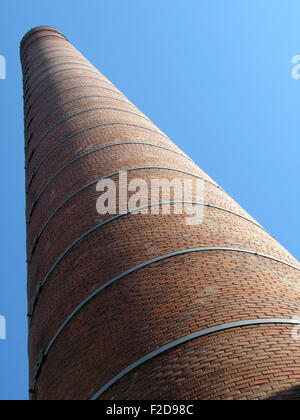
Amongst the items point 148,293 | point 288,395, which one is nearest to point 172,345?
point 148,293

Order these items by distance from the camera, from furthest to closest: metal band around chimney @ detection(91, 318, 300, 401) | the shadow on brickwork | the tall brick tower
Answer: metal band around chimney @ detection(91, 318, 300, 401) < the tall brick tower < the shadow on brickwork

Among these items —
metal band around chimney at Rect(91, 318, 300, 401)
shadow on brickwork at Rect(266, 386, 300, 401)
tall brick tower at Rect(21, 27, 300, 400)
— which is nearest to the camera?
shadow on brickwork at Rect(266, 386, 300, 401)

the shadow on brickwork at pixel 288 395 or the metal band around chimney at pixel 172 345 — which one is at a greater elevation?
the metal band around chimney at pixel 172 345

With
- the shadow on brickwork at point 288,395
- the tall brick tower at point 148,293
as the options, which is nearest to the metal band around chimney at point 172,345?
the tall brick tower at point 148,293

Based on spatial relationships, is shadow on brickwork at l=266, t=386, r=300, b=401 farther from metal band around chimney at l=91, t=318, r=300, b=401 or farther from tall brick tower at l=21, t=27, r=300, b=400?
metal band around chimney at l=91, t=318, r=300, b=401

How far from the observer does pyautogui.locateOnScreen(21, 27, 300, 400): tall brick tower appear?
17.5ft

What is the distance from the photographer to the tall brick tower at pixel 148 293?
534 cm

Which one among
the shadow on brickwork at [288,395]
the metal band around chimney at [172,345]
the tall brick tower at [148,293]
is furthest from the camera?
the metal band around chimney at [172,345]

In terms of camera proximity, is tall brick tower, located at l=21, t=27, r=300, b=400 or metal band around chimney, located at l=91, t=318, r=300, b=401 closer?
tall brick tower, located at l=21, t=27, r=300, b=400

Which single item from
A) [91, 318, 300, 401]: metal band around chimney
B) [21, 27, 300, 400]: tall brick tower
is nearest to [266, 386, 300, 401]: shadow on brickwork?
[21, 27, 300, 400]: tall brick tower

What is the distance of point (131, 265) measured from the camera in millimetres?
7258

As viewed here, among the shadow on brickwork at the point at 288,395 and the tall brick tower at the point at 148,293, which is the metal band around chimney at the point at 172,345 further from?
the shadow on brickwork at the point at 288,395
